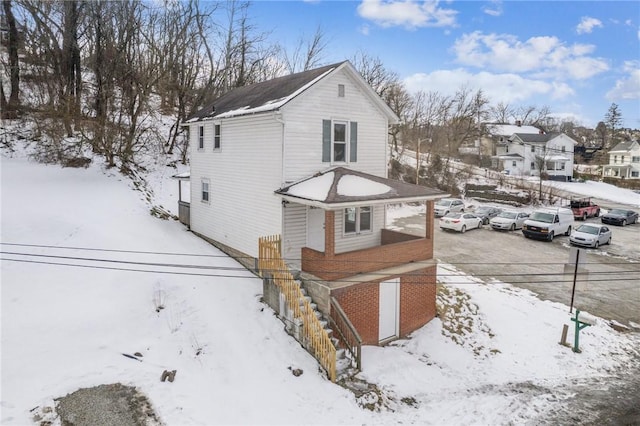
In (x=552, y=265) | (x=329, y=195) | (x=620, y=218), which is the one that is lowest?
(x=552, y=265)

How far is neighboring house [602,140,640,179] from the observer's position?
67.8m

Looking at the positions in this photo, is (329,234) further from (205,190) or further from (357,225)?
(205,190)

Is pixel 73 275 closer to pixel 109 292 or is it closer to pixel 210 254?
pixel 109 292

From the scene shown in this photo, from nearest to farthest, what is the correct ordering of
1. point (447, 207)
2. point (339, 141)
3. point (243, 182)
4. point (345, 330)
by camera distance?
point (345, 330) < point (339, 141) < point (243, 182) < point (447, 207)

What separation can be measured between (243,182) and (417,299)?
7798 mm

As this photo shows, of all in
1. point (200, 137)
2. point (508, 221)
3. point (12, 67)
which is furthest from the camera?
point (508, 221)

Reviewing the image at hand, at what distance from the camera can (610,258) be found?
76.4ft

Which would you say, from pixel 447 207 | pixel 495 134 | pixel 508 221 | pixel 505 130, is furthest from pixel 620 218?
pixel 505 130

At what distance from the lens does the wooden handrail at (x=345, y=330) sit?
11.4 metres

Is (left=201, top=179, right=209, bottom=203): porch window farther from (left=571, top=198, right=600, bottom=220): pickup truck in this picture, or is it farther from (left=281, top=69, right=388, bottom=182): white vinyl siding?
(left=571, top=198, right=600, bottom=220): pickup truck

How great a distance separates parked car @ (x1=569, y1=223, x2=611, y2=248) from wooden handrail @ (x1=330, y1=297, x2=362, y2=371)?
68.4ft

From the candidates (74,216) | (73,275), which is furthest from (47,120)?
(73,275)

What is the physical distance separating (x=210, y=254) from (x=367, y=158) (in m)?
7.53

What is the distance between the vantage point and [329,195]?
1201 centimetres
